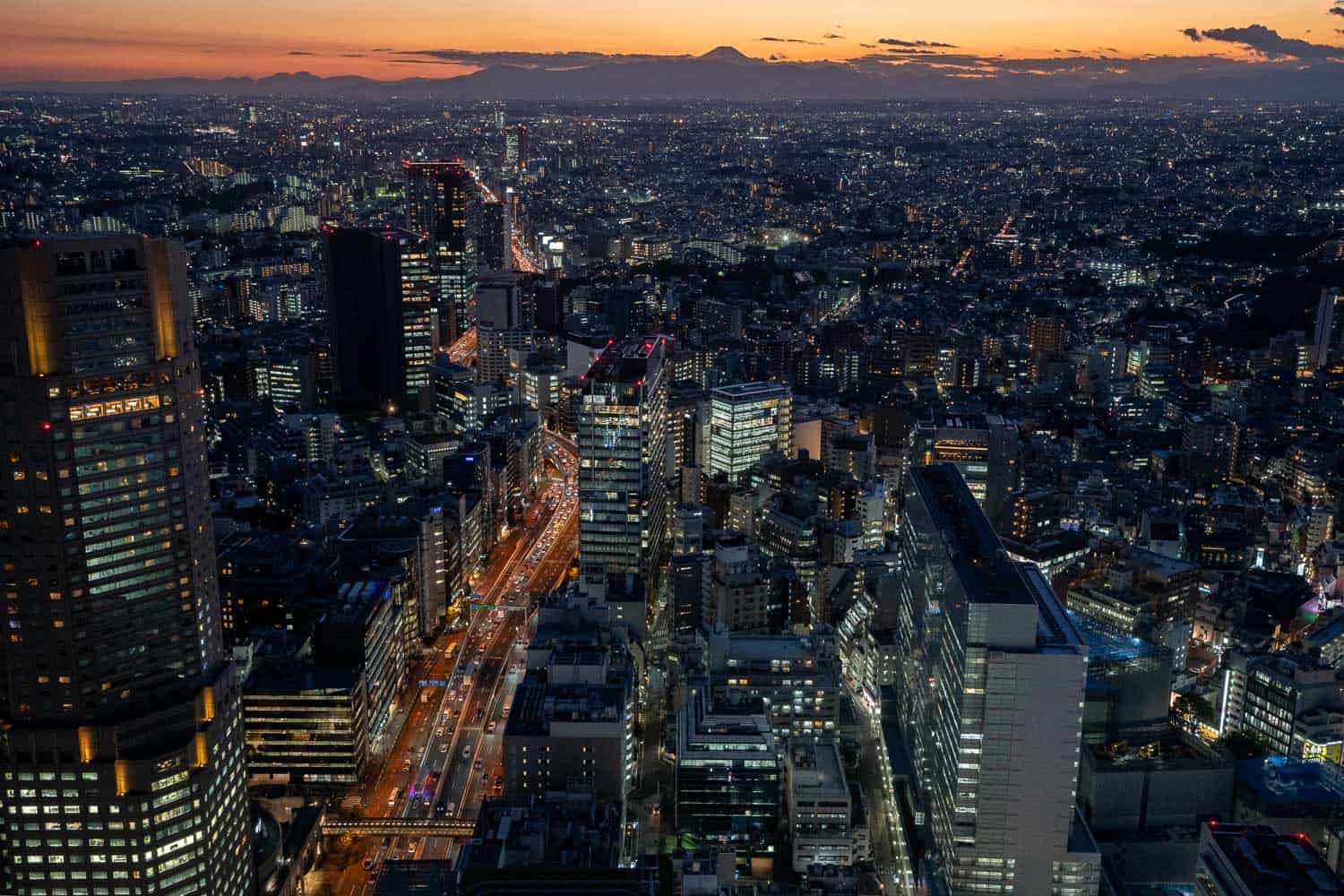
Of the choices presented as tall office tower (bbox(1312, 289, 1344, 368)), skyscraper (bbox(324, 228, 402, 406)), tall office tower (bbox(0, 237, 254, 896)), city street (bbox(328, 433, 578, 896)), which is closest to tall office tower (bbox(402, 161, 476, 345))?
skyscraper (bbox(324, 228, 402, 406))

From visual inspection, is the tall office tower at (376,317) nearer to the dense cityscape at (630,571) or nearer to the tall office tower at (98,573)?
the dense cityscape at (630,571)

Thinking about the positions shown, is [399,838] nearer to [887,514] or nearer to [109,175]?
[887,514]

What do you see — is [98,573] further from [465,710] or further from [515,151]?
[515,151]

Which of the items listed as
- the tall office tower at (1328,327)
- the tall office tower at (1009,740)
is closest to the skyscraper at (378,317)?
the tall office tower at (1009,740)

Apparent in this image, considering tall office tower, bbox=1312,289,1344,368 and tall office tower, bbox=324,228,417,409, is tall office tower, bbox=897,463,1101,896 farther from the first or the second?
tall office tower, bbox=1312,289,1344,368

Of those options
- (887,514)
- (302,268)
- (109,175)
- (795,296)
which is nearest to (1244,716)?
(887,514)

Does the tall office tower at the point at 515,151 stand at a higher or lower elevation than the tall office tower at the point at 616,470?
higher

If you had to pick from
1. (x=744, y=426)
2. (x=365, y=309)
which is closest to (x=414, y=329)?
(x=365, y=309)
